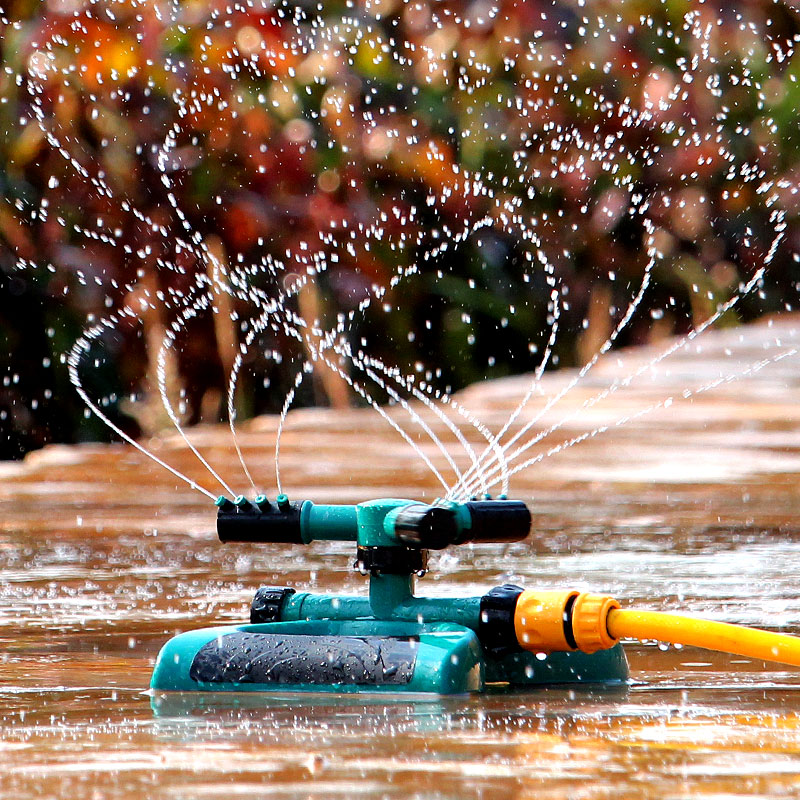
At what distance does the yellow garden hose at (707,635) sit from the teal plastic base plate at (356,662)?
0.37ft

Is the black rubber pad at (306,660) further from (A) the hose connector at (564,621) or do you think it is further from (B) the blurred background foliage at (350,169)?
(B) the blurred background foliage at (350,169)

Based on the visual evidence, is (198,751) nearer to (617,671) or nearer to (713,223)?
(617,671)

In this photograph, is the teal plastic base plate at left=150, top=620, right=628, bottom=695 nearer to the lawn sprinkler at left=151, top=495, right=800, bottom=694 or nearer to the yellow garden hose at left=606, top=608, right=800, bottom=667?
the lawn sprinkler at left=151, top=495, right=800, bottom=694

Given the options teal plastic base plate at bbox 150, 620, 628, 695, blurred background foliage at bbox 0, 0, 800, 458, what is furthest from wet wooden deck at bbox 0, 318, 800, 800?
blurred background foliage at bbox 0, 0, 800, 458

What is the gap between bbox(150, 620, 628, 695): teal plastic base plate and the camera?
2014mm

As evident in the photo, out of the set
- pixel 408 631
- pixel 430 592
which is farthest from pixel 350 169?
pixel 408 631

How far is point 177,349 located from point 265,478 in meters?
4.10

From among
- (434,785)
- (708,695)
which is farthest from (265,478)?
(434,785)

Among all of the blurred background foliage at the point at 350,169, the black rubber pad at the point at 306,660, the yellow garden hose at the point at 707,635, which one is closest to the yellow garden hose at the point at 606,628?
the yellow garden hose at the point at 707,635

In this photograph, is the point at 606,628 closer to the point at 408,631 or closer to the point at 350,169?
the point at 408,631

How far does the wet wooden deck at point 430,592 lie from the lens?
1609 mm

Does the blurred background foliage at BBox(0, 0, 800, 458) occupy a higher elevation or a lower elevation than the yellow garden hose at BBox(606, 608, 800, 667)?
higher

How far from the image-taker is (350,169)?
874 cm

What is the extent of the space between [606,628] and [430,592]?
0.94 m
